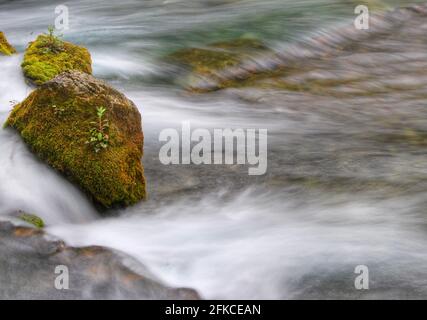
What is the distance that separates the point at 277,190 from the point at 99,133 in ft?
5.56

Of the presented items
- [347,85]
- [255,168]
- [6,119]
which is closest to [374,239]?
[255,168]

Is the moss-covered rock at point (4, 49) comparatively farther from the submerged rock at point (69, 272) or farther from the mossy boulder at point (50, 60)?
the submerged rock at point (69, 272)

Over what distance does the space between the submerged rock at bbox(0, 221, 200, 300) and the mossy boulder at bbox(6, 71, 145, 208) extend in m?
0.74

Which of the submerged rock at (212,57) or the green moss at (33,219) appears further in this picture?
the submerged rock at (212,57)

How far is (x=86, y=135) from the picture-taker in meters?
5.39

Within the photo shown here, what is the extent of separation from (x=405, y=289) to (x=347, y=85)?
5245mm

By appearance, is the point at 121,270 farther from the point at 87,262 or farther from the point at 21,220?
the point at 21,220

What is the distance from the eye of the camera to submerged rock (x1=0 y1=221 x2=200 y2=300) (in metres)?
4.28

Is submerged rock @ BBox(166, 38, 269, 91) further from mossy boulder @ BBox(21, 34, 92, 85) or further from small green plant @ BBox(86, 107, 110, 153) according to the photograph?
small green plant @ BBox(86, 107, 110, 153)

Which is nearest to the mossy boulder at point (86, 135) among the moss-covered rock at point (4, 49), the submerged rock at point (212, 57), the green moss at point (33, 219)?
the green moss at point (33, 219)

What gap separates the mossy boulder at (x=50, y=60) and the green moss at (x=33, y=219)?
258cm

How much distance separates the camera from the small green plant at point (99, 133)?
5332mm

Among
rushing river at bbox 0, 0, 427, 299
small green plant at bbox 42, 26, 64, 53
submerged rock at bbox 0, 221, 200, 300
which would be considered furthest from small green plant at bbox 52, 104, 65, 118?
small green plant at bbox 42, 26, 64, 53

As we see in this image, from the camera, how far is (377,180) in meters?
6.09
